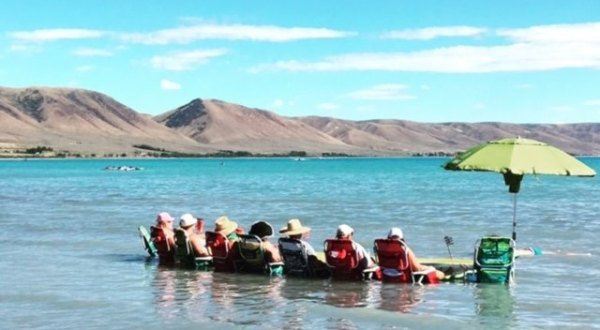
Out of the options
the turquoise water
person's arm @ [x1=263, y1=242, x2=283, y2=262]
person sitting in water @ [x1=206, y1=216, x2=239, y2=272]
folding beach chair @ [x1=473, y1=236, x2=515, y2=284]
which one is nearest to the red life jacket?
the turquoise water

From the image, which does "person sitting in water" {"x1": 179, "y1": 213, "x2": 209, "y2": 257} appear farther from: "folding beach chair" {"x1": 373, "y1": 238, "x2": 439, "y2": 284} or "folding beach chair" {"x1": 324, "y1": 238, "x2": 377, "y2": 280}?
"folding beach chair" {"x1": 373, "y1": 238, "x2": 439, "y2": 284}

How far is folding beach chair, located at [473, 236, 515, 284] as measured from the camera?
58.5 feet

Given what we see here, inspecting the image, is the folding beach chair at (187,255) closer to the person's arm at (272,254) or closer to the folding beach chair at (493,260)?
the person's arm at (272,254)

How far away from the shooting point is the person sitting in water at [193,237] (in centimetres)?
2055

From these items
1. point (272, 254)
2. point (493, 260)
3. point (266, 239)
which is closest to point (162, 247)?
point (266, 239)

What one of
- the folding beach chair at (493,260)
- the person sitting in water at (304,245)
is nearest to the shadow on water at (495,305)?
the folding beach chair at (493,260)

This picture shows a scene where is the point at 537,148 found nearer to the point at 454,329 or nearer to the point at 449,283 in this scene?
the point at 449,283

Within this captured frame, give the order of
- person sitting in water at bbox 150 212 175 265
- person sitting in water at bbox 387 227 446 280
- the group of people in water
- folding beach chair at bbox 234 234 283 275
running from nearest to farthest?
person sitting in water at bbox 387 227 446 280
the group of people in water
folding beach chair at bbox 234 234 283 275
person sitting in water at bbox 150 212 175 265

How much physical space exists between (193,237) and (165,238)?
1063mm

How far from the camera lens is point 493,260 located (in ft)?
59.4

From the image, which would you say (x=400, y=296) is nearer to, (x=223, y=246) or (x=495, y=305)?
(x=495, y=305)

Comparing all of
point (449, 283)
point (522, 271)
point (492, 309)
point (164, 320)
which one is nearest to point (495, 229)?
point (522, 271)

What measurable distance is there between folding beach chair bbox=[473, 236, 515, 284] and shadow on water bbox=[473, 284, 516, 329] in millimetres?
172

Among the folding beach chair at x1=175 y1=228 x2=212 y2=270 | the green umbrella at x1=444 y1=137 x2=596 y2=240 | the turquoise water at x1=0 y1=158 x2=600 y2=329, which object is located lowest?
the turquoise water at x1=0 y1=158 x2=600 y2=329
